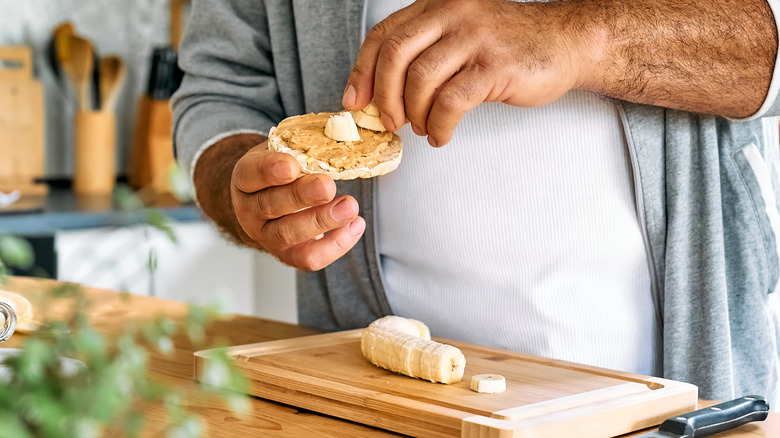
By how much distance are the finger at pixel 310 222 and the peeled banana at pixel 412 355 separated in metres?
0.14

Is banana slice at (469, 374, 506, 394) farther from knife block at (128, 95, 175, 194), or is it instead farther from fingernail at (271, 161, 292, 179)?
knife block at (128, 95, 175, 194)

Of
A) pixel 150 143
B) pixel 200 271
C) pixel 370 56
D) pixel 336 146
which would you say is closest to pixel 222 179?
pixel 336 146

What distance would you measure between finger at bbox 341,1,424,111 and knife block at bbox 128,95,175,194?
6.47 ft

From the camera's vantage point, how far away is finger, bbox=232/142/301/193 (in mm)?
878

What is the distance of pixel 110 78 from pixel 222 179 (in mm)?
1989

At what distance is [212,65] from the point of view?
54.1 inches

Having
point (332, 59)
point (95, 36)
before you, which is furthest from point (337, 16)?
point (95, 36)

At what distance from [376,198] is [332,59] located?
0.24 meters

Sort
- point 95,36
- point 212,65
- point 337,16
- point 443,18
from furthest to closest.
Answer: point 95,36
point 212,65
point 337,16
point 443,18

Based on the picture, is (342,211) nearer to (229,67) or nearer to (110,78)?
(229,67)

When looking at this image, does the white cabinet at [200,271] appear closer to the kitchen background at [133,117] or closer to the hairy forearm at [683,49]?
the kitchen background at [133,117]

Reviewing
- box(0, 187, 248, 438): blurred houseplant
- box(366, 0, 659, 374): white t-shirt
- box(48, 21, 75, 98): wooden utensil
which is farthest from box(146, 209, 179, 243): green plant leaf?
box(48, 21, 75, 98): wooden utensil

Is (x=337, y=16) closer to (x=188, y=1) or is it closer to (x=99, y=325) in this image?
(x=99, y=325)

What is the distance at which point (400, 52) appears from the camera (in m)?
0.87
